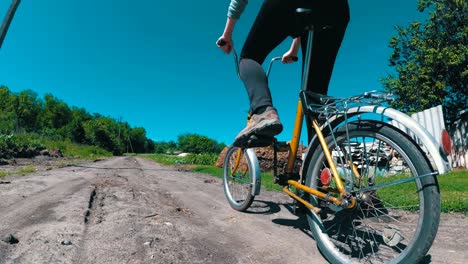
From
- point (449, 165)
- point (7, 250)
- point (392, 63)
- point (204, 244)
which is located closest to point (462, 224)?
point (449, 165)

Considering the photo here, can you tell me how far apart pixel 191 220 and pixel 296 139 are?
1.08 meters

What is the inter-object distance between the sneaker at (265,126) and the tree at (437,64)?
20071mm

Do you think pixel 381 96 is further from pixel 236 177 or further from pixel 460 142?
pixel 460 142

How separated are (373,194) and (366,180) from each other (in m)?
0.09

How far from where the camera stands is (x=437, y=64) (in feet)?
65.2

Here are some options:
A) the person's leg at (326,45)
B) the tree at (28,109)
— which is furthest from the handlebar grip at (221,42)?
the tree at (28,109)

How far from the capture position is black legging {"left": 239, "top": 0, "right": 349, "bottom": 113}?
2.12m

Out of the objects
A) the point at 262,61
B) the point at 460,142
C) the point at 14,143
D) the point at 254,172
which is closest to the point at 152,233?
the point at 254,172

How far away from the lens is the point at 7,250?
158cm

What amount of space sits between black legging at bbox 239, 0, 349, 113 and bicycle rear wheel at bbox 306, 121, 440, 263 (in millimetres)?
654

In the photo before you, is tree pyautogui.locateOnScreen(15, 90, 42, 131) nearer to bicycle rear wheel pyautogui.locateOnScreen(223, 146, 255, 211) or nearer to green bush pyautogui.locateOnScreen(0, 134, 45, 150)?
green bush pyautogui.locateOnScreen(0, 134, 45, 150)

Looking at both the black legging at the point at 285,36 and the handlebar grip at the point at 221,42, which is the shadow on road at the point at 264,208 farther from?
the handlebar grip at the point at 221,42

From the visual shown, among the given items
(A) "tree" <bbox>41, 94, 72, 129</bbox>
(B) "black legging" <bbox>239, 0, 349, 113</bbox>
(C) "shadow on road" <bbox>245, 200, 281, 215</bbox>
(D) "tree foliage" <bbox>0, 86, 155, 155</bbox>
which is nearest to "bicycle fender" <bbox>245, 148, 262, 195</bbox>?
(C) "shadow on road" <bbox>245, 200, 281, 215</bbox>

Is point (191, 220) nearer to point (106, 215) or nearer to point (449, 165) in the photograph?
point (106, 215)
